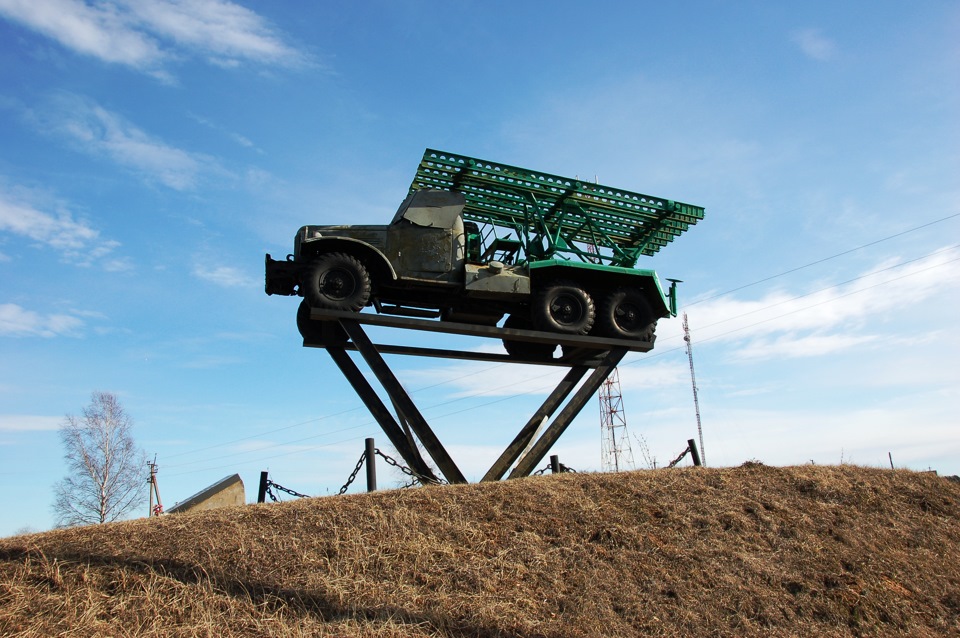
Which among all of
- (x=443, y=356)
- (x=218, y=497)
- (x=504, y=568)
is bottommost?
(x=504, y=568)

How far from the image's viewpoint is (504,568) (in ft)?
25.2

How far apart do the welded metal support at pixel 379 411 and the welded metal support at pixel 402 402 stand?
12.1 inches

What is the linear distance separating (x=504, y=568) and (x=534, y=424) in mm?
4021

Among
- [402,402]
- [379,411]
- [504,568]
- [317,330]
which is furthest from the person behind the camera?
[317,330]

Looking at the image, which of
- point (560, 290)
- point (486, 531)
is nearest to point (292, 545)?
point (486, 531)

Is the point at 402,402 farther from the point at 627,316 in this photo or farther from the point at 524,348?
the point at 627,316

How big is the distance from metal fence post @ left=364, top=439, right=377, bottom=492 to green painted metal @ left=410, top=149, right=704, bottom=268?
396 cm

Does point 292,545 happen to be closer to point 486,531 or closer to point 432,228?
point 486,531

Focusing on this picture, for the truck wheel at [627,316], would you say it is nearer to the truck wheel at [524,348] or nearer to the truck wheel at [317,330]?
the truck wheel at [524,348]

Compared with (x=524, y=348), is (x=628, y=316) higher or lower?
higher

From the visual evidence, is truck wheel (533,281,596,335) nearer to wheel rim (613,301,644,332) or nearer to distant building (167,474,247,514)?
wheel rim (613,301,644,332)

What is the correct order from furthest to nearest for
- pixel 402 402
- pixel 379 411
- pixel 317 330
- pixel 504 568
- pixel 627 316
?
pixel 627 316
pixel 317 330
pixel 379 411
pixel 402 402
pixel 504 568

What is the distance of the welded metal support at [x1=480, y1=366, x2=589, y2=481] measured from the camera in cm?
1103

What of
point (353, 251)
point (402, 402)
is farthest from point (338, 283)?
point (402, 402)
